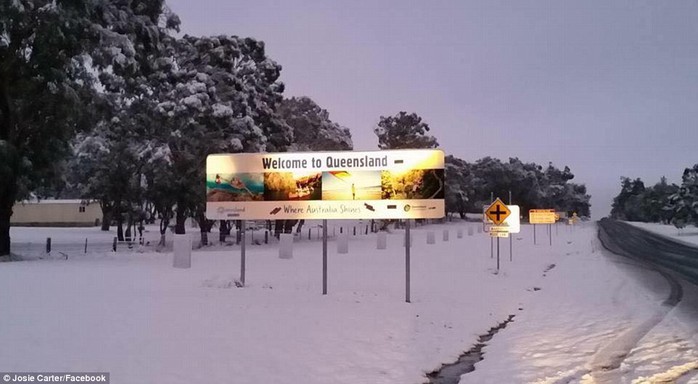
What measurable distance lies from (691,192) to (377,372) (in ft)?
233

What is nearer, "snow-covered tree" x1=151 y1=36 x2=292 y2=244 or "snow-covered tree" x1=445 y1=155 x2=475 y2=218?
"snow-covered tree" x1=151 y1=36 x2=292 y2=244

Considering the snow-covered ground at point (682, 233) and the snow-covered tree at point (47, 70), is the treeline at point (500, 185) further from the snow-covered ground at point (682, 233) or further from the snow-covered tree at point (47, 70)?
the snow-covered tree at point (47, 70)

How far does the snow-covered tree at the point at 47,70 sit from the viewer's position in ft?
74.7

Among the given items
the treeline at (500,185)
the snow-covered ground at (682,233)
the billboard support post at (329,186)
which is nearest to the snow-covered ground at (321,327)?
the billboard support post at (329,186)

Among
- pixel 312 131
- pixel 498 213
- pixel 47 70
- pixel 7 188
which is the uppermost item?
pixel 312 131

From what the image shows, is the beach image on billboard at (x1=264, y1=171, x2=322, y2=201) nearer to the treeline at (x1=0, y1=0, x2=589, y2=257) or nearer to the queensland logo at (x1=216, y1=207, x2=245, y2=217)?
the queensland logo at (x1=216, y1=207, x2=245, y2=217)

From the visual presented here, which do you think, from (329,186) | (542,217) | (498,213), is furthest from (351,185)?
(542,217)

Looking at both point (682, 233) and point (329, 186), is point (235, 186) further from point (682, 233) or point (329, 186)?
point (682, 233)

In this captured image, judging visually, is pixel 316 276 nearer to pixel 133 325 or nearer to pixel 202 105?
pixel 133 325

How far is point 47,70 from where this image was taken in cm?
2362

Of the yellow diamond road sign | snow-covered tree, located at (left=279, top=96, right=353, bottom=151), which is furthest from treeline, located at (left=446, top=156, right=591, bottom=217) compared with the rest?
the yellow diamond road sign

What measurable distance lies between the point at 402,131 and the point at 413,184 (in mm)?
58488

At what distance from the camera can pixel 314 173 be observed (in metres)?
15.0

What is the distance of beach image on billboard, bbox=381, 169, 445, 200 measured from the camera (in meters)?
14.2
